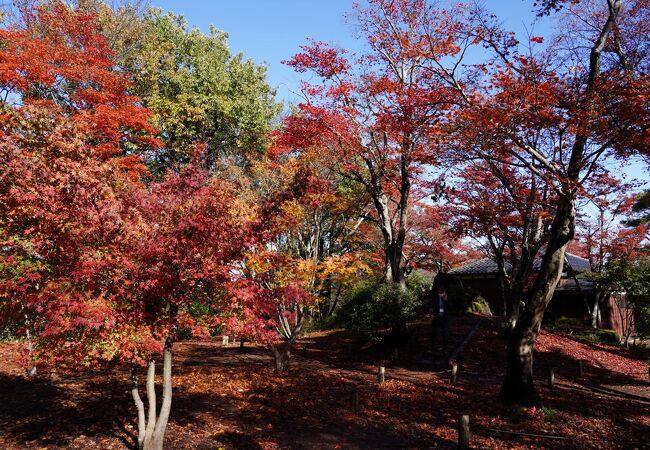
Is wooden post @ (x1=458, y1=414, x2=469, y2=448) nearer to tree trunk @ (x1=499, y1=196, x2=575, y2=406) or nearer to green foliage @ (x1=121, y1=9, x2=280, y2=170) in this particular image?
tree trunk @ (x1=499, y1=196, x2=575, y2=406)

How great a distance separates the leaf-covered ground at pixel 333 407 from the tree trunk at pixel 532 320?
49cm

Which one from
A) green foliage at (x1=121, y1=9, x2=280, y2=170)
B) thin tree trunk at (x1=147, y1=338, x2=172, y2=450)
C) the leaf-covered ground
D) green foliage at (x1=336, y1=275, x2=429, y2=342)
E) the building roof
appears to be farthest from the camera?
the building roof

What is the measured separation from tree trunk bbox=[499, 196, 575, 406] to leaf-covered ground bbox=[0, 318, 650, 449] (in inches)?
19.4

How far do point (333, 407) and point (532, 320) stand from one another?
5366mm

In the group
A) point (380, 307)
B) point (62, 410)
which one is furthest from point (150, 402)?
point (380, 307)

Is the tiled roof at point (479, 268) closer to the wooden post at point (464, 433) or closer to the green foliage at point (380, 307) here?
the green foliage at point (380, 307)

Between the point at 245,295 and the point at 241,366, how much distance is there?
362 inches

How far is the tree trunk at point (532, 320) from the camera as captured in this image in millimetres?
9922

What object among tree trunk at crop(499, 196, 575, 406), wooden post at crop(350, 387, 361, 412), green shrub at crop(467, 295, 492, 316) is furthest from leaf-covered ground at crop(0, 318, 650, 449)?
green shrub at crop(467, 295, 492, 316)

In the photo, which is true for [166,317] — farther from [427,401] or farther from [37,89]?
[37,89]

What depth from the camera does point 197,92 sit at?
21.7 m

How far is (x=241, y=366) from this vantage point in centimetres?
1454

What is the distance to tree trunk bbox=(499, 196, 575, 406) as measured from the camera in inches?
391

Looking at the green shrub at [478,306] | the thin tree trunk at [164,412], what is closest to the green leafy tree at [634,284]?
the green shrub at [478,306]
